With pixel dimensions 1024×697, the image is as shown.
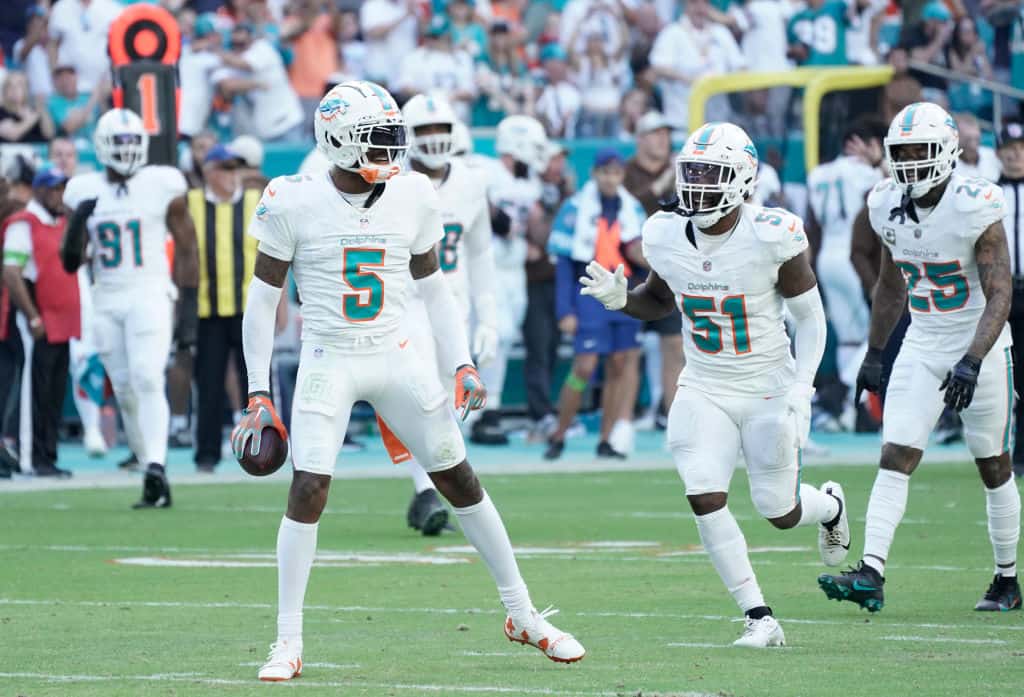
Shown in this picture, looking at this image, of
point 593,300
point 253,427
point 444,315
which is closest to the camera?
point 253,427

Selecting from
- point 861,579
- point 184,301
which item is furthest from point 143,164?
point 861,579

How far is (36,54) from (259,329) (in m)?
13.0

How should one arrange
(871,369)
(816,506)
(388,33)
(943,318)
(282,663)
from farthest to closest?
1. (388,33)
2. (871,369)
3. (943,318)
4. (816,506)
5. (282,663)

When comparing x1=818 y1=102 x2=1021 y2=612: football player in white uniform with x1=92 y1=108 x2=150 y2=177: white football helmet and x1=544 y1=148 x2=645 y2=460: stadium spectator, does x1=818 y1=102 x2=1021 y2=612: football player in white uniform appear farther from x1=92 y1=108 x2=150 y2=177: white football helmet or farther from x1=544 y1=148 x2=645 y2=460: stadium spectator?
x1=544 y1=148 x2=645 y2=460: stadium spectator

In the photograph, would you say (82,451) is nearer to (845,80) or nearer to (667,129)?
(667,129)

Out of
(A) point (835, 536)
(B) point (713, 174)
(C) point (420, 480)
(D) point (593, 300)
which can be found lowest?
(C) point (420, 480)

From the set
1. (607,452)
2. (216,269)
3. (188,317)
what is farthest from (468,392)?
(607,452)

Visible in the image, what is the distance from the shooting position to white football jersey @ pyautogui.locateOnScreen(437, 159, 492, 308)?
1174 centimetres

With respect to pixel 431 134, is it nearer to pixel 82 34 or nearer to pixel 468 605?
pixel 468 605

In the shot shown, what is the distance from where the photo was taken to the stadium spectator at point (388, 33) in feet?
67.7

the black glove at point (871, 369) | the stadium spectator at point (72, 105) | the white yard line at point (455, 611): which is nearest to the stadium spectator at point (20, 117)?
the stadium spectator at point (72, 105)

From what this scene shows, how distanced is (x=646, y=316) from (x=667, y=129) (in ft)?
32.2

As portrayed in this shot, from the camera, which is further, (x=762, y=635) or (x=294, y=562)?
(x=762, y=635)

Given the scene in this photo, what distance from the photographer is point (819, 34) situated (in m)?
Answer: 21.2
